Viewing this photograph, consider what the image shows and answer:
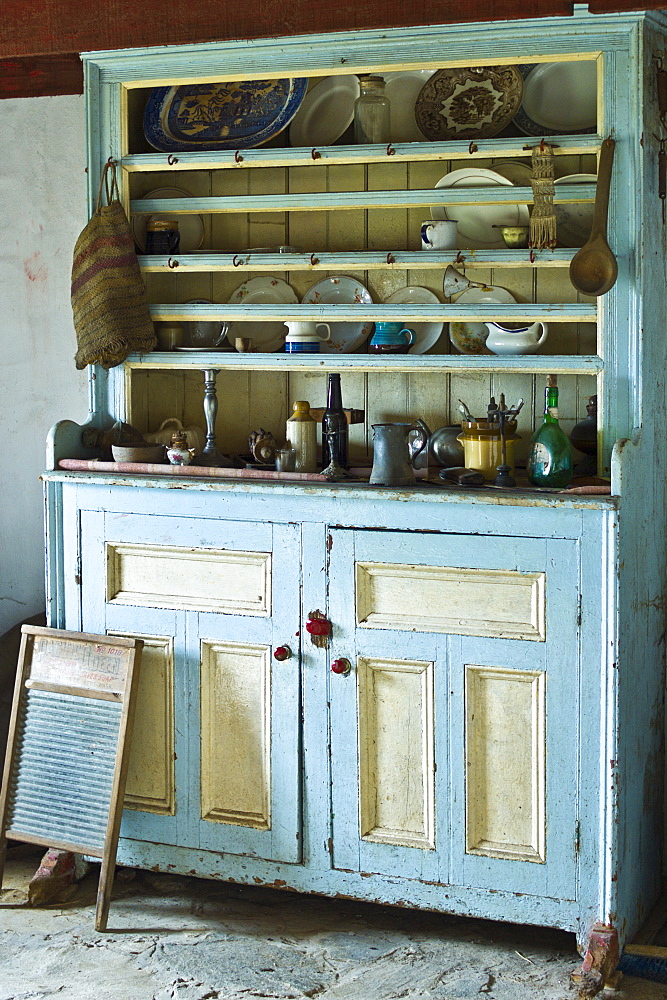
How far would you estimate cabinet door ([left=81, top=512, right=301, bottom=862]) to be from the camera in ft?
8.97

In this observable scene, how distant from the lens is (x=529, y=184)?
117 inches

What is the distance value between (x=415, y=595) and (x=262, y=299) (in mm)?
1204

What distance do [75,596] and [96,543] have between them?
0.56 ft

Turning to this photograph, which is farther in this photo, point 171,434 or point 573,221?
point 171,434

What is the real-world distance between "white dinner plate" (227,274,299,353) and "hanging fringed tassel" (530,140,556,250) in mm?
863

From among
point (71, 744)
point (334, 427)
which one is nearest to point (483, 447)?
point (334, 427)

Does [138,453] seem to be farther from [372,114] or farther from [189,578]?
[372,114]

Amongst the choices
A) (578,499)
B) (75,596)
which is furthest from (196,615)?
(578,499)

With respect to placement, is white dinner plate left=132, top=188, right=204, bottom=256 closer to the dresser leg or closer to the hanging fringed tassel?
the hanging fringed tassel

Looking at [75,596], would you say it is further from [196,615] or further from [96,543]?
[196,615]

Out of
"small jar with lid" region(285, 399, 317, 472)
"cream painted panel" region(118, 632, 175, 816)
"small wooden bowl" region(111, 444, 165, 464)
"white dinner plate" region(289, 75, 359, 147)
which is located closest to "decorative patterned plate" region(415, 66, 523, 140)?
"white dinner plate" region(289, 75, 359, 147)

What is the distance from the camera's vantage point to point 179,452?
2922mm

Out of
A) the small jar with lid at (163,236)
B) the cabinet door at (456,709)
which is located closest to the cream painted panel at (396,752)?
the cabinet door at (456,709)

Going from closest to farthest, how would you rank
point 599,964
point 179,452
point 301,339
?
point 599,964, point 179,452, point 301,339
